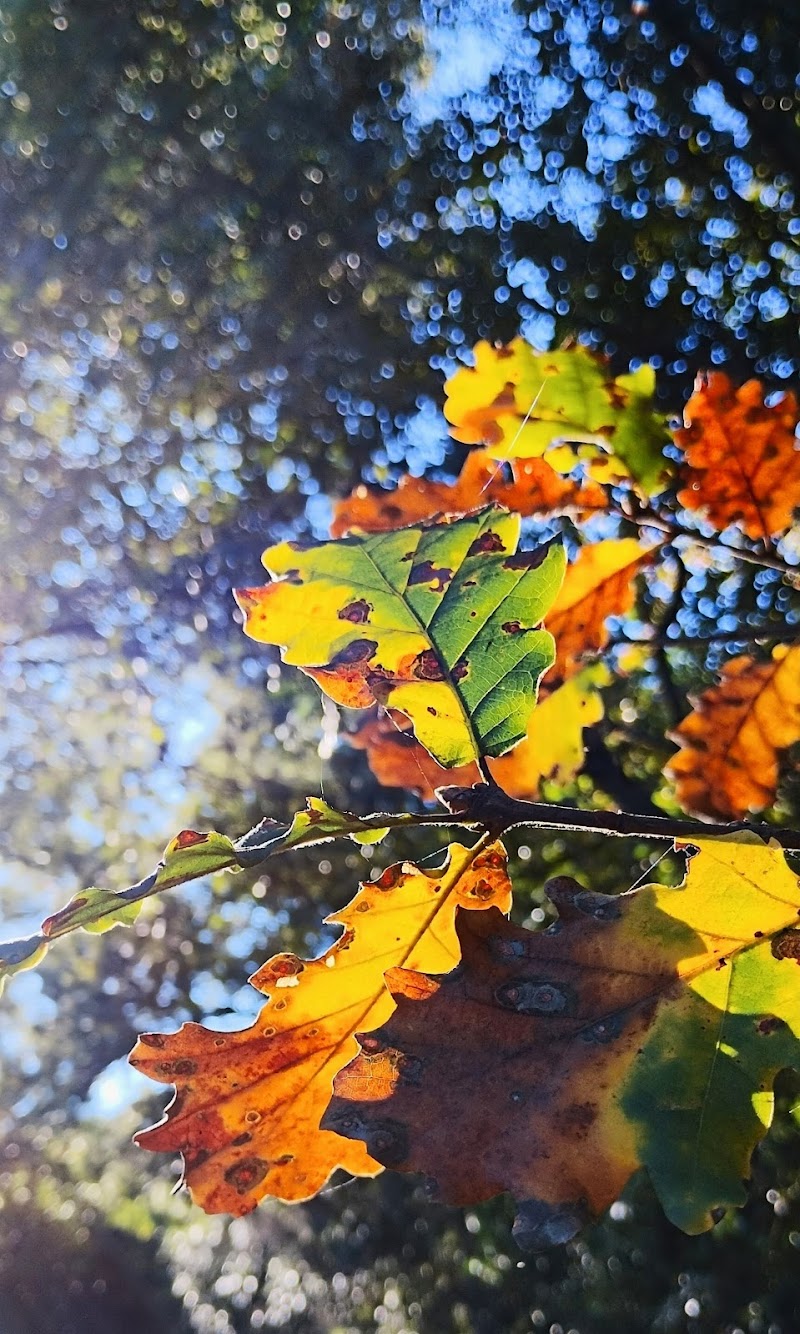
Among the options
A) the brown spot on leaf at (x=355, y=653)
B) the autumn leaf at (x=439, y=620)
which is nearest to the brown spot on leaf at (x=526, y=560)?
the autumn leaf at (x=439, y=620)

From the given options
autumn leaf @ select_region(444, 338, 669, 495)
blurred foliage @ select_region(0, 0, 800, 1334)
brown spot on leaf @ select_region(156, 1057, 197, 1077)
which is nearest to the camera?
brown spot on leaf @ select_region(156, 1057, 197, 1077)

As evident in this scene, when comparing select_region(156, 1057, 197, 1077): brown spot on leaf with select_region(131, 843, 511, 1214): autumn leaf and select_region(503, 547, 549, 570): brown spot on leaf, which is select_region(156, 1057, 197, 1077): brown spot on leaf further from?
select_region(503, 547, 549, 570): brown spot on leaf

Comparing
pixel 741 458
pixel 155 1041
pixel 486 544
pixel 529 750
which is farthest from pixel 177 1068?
pixel 741 458

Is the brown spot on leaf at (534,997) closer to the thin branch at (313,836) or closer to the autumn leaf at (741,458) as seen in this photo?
the thin branch at (313,836)

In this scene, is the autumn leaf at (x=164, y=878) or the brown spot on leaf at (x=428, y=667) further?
the brown spot on leaf at (x=428, y=667)

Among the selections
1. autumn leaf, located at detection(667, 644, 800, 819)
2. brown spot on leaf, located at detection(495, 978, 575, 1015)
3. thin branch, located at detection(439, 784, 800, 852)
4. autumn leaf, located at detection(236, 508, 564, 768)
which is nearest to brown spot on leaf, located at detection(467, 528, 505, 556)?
autumn leaf, located at detection(236, 508, 564, 768)

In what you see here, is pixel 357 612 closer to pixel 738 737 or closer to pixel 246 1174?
pixel 246 1174

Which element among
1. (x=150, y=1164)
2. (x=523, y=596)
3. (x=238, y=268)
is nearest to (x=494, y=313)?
(x=238, y=268)
